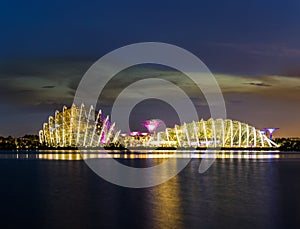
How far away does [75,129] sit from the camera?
145250 millimetres

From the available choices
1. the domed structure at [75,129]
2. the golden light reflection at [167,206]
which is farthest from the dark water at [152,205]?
the domed structure at [75,129]

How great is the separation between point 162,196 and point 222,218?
7433 mm

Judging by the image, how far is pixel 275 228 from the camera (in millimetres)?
18219

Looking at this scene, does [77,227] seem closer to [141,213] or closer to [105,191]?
[141,213]

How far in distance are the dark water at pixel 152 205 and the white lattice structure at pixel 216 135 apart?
112m

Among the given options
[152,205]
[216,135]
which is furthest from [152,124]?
[152,205]

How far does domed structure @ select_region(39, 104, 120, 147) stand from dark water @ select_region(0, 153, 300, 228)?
108m

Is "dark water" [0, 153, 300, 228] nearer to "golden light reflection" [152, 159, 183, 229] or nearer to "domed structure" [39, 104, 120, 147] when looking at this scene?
"golden light reflection" [152, 159, 183, 229]

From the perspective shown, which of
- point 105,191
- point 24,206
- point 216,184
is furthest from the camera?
point 216,184

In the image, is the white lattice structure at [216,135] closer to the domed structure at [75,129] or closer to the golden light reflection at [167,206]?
the domed structure at [75,129]

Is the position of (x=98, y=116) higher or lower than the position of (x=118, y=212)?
higher

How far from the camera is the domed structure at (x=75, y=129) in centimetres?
14375

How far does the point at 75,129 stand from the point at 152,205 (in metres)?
124

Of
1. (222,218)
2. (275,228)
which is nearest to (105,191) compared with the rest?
(222,218)
